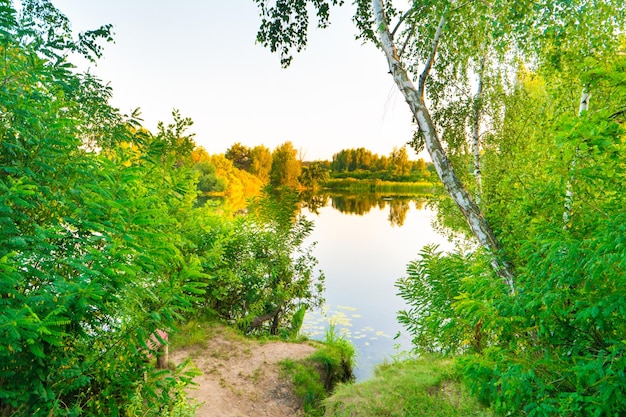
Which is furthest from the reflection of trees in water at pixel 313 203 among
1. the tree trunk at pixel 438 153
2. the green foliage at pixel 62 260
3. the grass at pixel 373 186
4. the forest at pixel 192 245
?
the green foliage at pixel 62 260

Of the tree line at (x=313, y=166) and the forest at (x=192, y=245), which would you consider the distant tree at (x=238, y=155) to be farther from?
the forest at (x=192, y=245)

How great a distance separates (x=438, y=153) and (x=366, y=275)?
1123 centimetres

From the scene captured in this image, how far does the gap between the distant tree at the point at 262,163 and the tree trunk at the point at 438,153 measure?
5271 cm

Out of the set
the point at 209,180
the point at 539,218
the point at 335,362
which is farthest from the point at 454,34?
the point at 209,180

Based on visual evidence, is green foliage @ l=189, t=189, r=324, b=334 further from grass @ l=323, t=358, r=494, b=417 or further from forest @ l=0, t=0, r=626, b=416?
forest @ l=0, t=0, r=626, b=416

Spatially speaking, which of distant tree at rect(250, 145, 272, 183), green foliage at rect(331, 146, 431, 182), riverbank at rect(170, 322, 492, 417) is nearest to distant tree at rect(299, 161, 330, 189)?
distant tree at rect(250, 145, 272, 183)

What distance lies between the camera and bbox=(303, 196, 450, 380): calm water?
913cm

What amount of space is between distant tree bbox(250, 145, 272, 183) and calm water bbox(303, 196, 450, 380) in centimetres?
2764

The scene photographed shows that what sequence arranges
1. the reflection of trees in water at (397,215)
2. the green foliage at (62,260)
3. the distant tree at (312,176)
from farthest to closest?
1. the distant tree at (312,176)
2. the reflection of trees in water at (397,215)
3. the green foliage at (62,260)

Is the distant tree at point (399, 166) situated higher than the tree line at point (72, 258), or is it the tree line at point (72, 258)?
the distant tree at point (399, 166)

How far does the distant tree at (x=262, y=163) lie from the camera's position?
58.0 metres

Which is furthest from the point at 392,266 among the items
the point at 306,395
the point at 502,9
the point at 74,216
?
the point at 74,216

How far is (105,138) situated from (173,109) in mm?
984

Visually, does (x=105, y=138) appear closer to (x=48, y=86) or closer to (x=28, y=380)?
(x=48, y=86)
